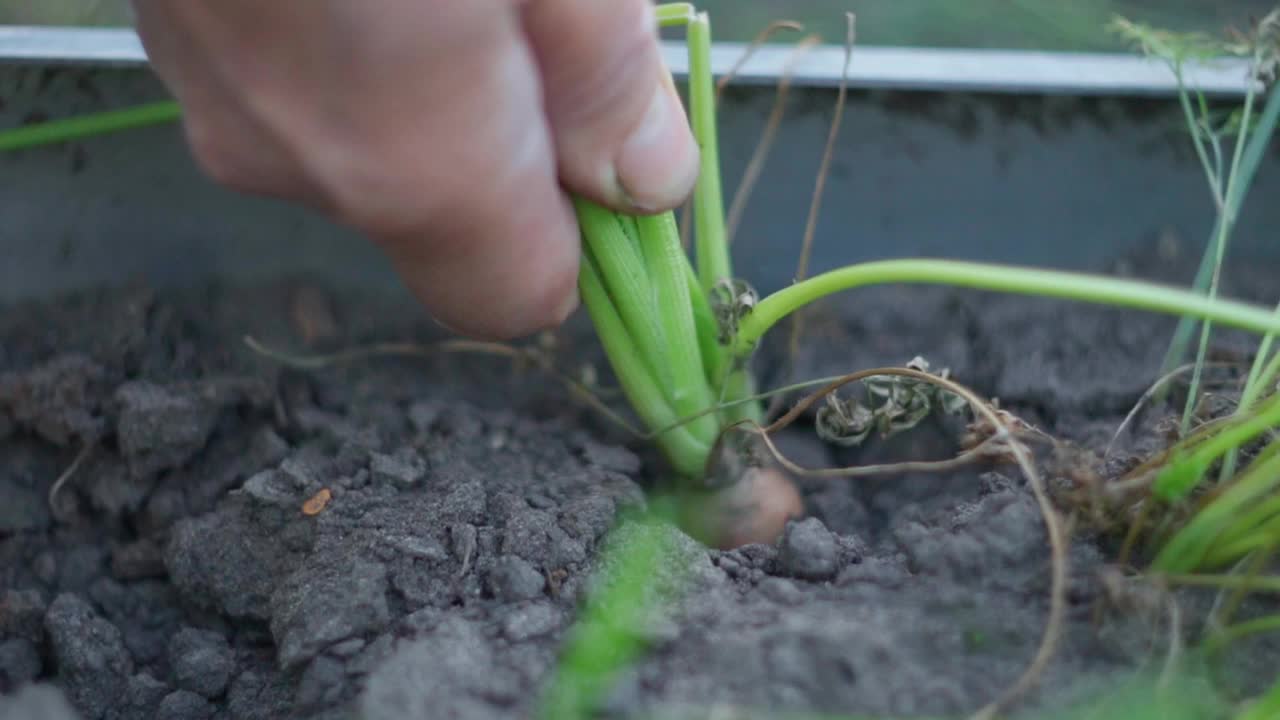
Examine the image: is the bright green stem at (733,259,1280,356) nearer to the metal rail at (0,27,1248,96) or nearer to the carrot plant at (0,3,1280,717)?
the carrot plant at (0,3,1280,717)

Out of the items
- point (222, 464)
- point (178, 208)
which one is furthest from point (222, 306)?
point (222, 464)

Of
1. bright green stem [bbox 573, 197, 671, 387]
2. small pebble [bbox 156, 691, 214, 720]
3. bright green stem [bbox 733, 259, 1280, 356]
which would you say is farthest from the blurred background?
small pebble [bbox 156, 691, 214, 720]

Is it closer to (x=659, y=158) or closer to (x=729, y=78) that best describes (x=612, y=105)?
(x=659, y=158)

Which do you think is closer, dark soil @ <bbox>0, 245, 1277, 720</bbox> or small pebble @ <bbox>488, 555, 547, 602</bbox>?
dark soil @ <bbox>0, 245, 1277, 720</bbox>

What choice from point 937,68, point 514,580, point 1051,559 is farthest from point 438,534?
point 937,68

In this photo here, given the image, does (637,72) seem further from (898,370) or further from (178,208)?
(178,208)

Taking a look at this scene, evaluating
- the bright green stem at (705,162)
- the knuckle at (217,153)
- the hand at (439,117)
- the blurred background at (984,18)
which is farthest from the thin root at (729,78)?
the knuckle at (217,153)
